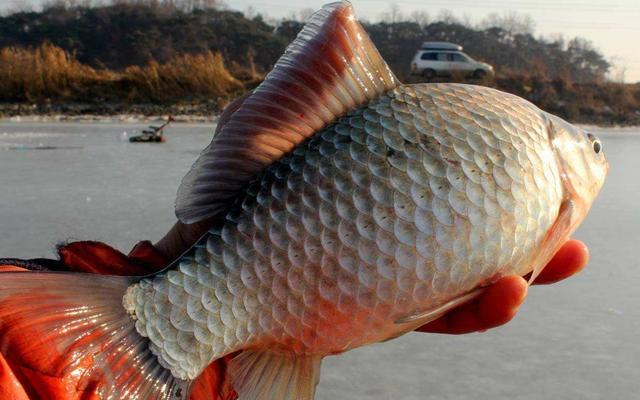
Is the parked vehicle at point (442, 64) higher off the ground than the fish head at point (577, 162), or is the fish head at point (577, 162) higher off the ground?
the fish head at point (577, 162)

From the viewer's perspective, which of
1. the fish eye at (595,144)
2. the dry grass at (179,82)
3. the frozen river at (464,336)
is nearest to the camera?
the fish eye at (595,144)

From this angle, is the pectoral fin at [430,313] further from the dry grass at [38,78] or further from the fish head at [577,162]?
the dry grass at [38,78]

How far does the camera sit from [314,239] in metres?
1.12

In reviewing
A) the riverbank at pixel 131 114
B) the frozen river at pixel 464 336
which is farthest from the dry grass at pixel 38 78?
the frozen river at pixel 464 336

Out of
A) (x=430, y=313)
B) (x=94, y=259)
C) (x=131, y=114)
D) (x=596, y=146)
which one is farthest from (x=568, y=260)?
(x=131, y=114)

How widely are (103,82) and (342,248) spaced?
17.1 m

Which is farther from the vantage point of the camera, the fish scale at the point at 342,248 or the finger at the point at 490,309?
the finger at the point at 490,309

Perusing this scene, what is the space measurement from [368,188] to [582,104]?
57.4 feet

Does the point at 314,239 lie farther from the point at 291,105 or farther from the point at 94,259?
the point at 94,259

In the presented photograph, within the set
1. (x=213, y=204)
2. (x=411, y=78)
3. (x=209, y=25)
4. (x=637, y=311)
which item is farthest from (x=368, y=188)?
(x=209, y=25)

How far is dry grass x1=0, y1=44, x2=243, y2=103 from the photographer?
1606cm

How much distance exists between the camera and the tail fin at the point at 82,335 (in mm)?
1007

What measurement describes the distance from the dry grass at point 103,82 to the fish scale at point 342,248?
1570 cm

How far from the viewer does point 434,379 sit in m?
2.48
